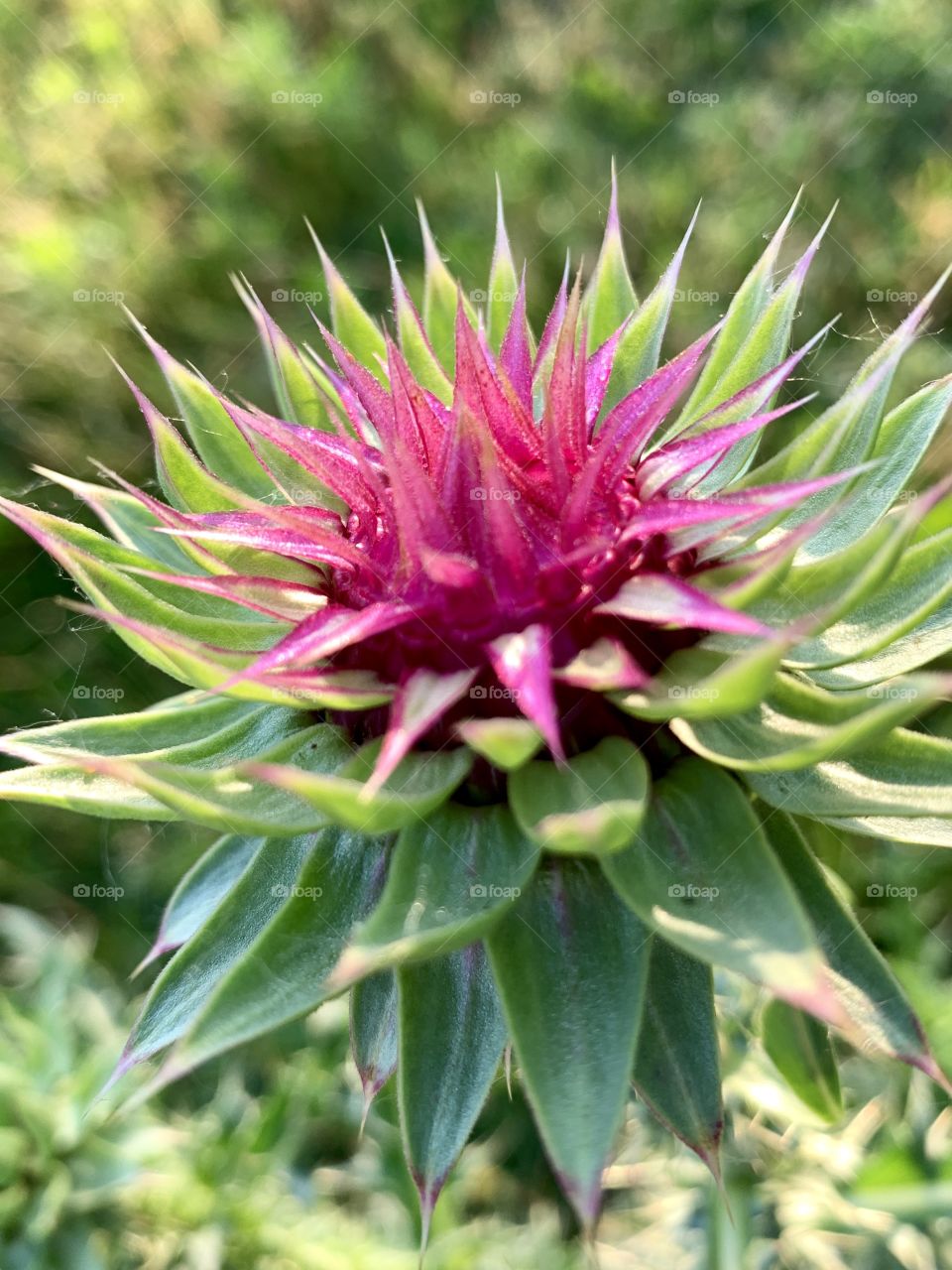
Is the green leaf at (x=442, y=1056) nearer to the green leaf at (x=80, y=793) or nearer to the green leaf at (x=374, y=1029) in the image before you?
the green leaf at (x=374, y=1029)

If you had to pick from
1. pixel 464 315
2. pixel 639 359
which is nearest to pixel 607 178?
pixel 639 359

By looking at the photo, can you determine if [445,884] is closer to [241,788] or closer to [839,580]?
[241,788]

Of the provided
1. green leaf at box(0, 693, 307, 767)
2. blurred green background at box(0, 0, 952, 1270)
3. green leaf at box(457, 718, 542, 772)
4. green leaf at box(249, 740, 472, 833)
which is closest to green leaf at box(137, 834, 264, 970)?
green leaf at box(0, 693, 307, 767)

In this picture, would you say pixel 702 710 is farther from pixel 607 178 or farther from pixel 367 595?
pixel 607 178

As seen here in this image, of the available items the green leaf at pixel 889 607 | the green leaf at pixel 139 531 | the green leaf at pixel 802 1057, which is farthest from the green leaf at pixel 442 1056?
the green leaf at pixel 139 531

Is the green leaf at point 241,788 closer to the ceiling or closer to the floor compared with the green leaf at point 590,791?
closer to the floor

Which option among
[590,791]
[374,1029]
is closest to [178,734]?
[374,1029]

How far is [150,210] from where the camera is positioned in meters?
5.72

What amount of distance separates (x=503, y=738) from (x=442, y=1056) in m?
0.50

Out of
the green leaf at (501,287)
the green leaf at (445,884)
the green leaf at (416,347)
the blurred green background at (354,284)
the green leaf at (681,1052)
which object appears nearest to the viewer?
the green leaf at (445,884)

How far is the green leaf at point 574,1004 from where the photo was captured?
107 centimetres

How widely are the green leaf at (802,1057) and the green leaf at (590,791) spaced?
1.36ft

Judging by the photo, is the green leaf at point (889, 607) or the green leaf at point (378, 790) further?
the green leaf at point (889, 607)

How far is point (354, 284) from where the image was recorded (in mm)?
4680
